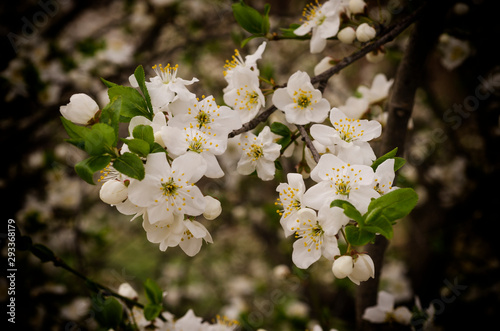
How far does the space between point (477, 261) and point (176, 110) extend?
2411mm

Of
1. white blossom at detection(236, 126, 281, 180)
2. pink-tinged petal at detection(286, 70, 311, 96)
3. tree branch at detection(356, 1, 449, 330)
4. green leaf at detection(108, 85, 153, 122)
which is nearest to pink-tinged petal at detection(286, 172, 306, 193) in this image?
white blossom at detection(236, 126, 281, 180)

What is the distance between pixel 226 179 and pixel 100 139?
2.20 m

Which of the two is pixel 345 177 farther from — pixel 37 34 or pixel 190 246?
pixel 37 34

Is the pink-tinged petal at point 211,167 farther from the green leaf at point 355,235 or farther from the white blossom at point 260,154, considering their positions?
the green leaf at point 355,235

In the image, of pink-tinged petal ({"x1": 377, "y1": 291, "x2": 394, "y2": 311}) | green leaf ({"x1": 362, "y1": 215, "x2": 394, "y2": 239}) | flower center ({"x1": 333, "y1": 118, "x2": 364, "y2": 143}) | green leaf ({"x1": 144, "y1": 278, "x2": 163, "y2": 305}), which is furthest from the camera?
pink-tinged petal ({"x1": 377, "y1": 291, "x2": 394, "y2": 311})

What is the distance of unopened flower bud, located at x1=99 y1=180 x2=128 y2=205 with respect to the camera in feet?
2.45

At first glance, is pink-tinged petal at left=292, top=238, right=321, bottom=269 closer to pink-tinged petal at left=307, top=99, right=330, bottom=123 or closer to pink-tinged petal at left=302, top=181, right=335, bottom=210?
pink-tinged petal at left=302, top=181, right=335, bottom=210

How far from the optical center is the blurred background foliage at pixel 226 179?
2.06m

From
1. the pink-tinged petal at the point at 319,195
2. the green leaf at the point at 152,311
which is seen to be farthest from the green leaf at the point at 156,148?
the green leaf at the point at 152,311

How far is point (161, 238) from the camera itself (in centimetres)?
81

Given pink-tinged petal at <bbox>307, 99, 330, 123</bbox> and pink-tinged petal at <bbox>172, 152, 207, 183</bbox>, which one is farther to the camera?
pink-tinged petal at <bbox>307, 99, 330, 123</bbox>

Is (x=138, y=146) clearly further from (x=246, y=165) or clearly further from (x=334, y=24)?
(x=334, y=24)

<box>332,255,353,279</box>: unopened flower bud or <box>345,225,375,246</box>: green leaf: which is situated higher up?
<box>345,225,375,246</box>: green leaf

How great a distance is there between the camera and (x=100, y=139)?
708mm
